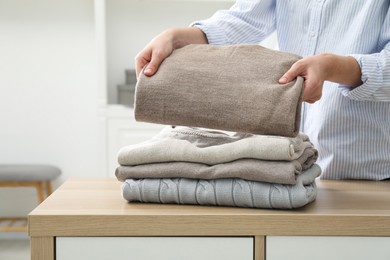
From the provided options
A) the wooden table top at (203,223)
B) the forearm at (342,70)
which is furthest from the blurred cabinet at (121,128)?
the wooden table top at (203,223)

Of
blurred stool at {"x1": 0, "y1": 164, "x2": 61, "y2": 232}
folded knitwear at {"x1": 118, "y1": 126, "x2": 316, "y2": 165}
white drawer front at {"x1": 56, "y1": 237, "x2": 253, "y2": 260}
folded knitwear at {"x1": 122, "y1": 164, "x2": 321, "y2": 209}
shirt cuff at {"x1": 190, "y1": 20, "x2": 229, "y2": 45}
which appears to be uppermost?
shirt cuff at {"x1": 190, "y1": 20, "x2": 229, "y2": 45}

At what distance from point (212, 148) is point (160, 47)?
0.62 ft

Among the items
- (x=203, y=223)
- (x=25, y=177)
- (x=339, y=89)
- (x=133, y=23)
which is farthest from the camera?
(x=133, y=23)

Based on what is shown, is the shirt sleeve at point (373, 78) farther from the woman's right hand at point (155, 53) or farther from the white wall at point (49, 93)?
the white wall at point (49, 93)

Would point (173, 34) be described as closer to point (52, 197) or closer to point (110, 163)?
point (52, 197)

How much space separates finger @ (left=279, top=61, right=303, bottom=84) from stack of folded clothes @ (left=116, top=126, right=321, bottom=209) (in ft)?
0.27

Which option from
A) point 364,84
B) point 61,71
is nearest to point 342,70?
point 364,84

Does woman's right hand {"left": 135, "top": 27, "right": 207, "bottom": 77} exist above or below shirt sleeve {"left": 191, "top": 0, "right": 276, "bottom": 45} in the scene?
below

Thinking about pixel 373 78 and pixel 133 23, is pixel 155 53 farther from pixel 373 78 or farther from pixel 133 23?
pixel 133 23

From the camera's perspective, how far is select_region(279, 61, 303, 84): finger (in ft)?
2.65

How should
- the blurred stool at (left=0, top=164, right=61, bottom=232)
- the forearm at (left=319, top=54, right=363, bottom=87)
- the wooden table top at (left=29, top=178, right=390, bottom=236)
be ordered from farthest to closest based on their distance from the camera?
the blurred stool at (left=0, top=164, right=61, bottom=232)
the forearm at (left=319, top=54, right=363, bottom=87)
the wooden table top at (left=29, top=178, right=390, bottom=236)

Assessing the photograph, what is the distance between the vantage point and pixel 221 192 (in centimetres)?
81

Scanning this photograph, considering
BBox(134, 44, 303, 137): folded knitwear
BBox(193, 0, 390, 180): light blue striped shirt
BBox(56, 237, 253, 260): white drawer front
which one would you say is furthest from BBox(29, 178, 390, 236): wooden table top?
BBox(193, 0, 390, 180): light blue striped shirt

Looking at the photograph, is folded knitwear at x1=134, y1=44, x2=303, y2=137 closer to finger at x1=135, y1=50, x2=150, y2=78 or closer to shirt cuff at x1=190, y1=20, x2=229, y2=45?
finger at x1=135, y1=50, x2=150, y2=78
